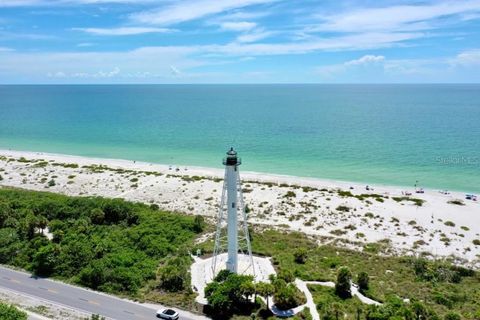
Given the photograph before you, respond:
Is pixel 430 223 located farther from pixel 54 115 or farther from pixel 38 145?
pixel 54 115

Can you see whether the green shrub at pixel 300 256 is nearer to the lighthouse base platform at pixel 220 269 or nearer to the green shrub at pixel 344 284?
the lighthouse base platform at pixel 220 269

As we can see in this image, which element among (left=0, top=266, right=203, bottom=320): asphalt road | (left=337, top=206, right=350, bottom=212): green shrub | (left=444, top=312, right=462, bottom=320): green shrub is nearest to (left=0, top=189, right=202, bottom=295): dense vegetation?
(left=0, top=266, right=203, bottom=320): asphalt road

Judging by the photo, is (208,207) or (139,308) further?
(208,207)

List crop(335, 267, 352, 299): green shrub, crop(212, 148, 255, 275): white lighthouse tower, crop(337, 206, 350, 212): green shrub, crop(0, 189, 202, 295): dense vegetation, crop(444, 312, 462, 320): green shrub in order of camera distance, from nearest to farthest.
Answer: crop(444, 312, 462, 320): green shrub
crop(212, 148, 255, 275): white lighthouse tower
crop(335, 267, 352, 299): green shrub
crop(0, 189, 202, 295): dense vegetation
crop(337, 206, 350, 212): green shrub

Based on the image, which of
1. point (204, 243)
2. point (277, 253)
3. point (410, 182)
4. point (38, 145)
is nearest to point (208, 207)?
point (204, 243)

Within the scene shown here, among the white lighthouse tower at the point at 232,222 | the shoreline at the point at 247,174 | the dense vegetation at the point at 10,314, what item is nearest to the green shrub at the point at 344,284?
the white lighthouse tower at the point at 232,222

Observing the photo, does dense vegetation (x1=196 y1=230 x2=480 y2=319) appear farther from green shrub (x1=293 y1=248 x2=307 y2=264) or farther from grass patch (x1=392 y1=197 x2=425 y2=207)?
grass patch (x1=392 y1=197 x2=425 y2=207)
